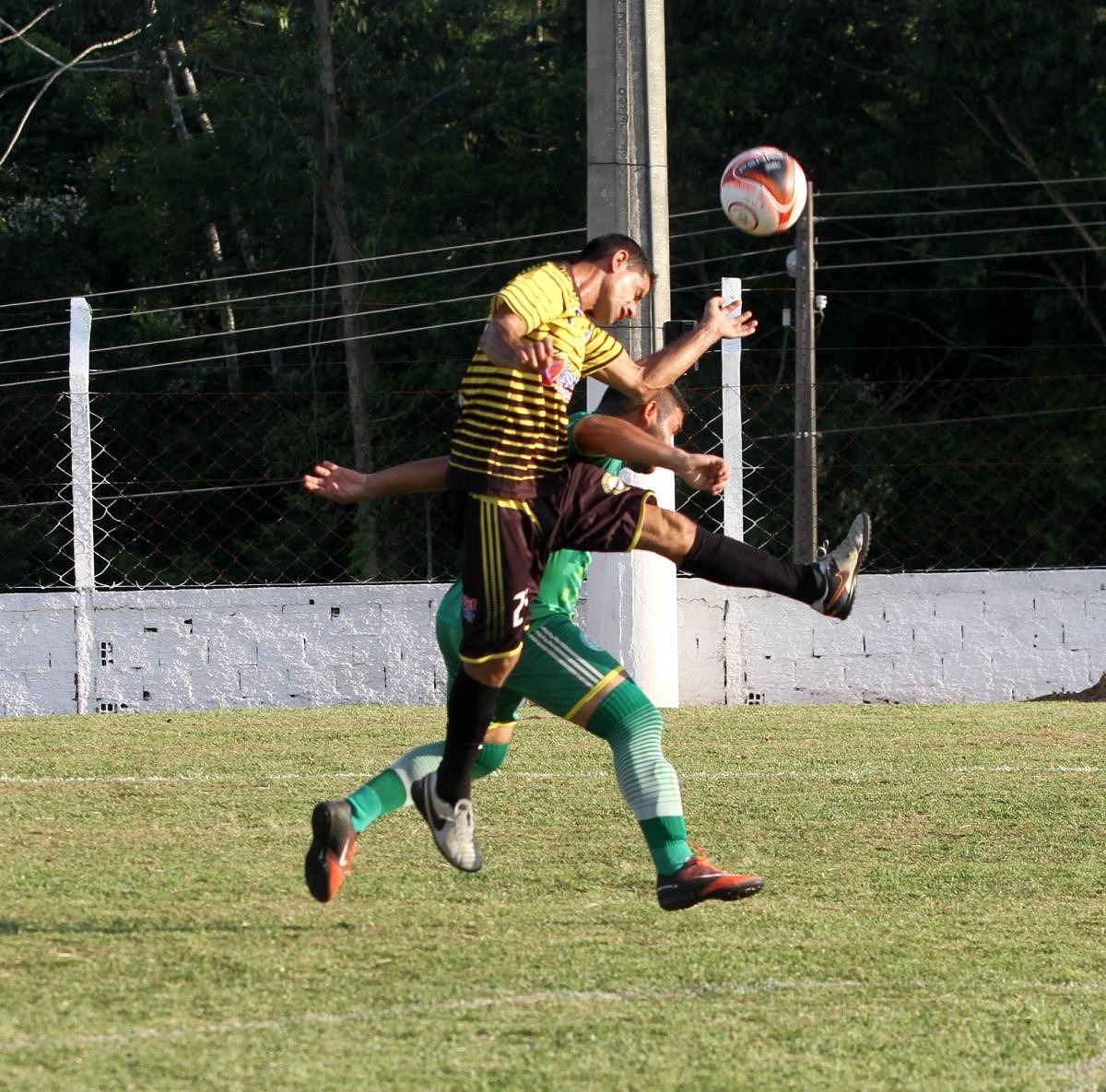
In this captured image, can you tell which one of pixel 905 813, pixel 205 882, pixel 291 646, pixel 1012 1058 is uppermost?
pixel 1012 1058

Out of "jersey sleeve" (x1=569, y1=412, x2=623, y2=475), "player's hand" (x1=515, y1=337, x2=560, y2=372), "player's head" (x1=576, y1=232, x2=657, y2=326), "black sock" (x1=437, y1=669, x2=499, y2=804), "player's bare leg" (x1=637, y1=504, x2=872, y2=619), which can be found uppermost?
"player's head" (x1=576, y1=232, x2=657, y2=326)

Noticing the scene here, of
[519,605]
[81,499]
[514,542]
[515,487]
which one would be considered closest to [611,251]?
[515,487]

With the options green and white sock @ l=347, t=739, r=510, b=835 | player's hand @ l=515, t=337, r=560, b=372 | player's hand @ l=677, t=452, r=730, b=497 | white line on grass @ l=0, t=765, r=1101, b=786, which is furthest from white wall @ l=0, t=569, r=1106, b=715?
player's hand @ l=515, t=337, r=560, b=372

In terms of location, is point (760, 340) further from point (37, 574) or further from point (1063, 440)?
point (37, 574)

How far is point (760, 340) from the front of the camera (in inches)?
1241

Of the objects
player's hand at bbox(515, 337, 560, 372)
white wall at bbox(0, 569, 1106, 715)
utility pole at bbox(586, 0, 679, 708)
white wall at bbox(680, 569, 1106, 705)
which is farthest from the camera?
white wall at bbox(680, 569, 1106, 705)

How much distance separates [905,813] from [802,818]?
426 mm

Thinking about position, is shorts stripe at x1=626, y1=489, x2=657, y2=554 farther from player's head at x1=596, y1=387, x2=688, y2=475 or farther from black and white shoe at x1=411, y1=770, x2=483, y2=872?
black and white shoe at x1=411, y1=770, x2=483, y2=872

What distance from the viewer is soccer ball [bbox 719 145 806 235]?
8.27 meters

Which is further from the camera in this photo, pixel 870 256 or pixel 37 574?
pixel 870 256

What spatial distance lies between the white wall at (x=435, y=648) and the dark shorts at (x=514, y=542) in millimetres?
6412

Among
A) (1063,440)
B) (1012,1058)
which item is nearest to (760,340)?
(1063,440)

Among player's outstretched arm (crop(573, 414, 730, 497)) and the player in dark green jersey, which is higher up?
player's outstretched arm (crop(573, 414, 730, 497))

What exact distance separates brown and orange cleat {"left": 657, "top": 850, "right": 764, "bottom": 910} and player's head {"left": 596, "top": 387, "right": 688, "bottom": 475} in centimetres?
124
